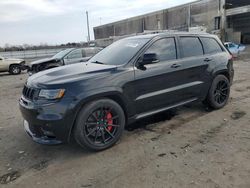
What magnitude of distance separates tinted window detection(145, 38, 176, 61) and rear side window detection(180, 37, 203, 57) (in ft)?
0.90

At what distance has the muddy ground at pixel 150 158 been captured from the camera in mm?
3367

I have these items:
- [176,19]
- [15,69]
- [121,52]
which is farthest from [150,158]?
[176,19]

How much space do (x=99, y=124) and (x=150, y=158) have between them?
0.95 m

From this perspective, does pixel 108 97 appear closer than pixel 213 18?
Yes

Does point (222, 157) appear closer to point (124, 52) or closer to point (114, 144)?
point (114, 144)

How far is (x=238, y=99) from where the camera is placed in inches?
276

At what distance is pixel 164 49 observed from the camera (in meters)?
5.07

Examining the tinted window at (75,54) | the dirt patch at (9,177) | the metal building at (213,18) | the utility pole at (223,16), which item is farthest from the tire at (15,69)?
the utility pole at (223,16)

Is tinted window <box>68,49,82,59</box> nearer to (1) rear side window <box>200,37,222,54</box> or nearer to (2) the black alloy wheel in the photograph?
(1) rear side window <box>200,37,222,54</box>

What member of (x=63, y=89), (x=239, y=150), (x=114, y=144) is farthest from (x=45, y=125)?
(x=239, y=150)

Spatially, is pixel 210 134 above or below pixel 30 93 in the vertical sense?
below

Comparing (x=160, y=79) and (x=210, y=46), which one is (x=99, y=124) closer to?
(x=160, y=79)

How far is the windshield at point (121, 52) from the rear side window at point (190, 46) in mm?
894

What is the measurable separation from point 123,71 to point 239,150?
2.15 metres
